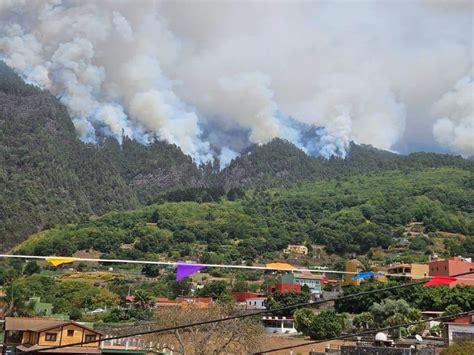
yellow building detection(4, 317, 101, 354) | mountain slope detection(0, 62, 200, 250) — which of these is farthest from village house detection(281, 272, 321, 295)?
mountain slope detection(0, 62, 200, 250)

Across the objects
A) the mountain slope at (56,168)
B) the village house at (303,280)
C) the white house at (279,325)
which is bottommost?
the white house at (279,325)

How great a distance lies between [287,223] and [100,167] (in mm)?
50355

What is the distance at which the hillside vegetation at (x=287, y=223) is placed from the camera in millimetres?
83375

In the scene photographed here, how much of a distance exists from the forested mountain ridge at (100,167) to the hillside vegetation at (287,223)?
10.8 metres

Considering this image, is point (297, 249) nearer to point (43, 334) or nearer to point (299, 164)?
point (299, 164)

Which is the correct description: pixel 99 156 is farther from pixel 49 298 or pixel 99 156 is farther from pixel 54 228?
pixel 49 298

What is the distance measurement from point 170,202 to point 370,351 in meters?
92.7

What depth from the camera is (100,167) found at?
12875 cm

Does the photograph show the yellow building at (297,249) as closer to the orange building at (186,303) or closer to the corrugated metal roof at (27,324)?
the orange building at (186,303)

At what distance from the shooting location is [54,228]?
9669cm

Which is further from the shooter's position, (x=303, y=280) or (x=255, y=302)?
(x=303, y=280)

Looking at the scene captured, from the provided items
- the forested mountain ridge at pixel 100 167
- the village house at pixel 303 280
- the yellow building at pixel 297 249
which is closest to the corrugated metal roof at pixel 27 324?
the village house at pixel 303 280

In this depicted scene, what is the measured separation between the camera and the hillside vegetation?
83.4 metres

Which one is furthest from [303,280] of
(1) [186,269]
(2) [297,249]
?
(1) [186,269]
